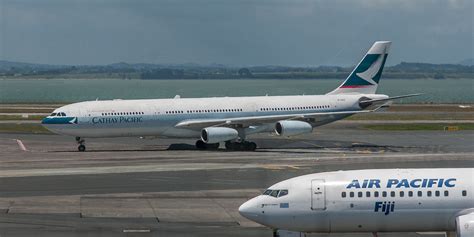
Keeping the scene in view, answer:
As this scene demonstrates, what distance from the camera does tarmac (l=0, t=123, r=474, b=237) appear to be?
3597 centimetres

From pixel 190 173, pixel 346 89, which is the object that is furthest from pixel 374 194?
pixel 346 89

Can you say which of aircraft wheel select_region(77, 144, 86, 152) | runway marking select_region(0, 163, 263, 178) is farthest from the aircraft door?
aircraft wheel select_region(77, 144, 86, 152)

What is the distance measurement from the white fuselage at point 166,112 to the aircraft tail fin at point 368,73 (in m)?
2.24

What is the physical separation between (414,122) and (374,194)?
6996 cm

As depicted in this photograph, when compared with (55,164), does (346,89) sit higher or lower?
higher

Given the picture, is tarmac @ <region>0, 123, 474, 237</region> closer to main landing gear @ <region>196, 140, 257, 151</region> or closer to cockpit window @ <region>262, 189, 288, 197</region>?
main landing gear @ <region>196, 140, 257, 151</region>

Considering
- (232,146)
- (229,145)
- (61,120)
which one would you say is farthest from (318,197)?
(61,120)

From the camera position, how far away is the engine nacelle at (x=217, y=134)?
6494 centimetres

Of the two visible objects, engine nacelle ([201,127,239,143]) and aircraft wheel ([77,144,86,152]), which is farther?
aircraft wheel ([77,144,86,152])

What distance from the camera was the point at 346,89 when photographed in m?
72.6

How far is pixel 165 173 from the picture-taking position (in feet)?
173

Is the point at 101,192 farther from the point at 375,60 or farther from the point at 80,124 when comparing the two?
the point at 375,60

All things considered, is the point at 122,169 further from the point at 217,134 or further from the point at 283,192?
the point at 283,192

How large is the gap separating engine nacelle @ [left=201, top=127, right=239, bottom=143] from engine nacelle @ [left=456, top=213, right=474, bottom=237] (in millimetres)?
38430
